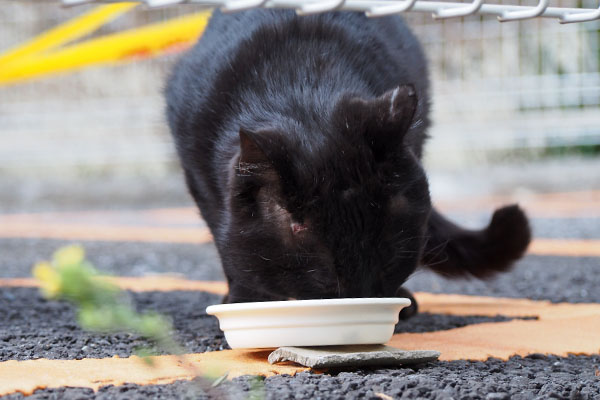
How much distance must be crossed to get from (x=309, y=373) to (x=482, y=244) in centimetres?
118

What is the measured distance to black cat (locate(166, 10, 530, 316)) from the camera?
5.33ft

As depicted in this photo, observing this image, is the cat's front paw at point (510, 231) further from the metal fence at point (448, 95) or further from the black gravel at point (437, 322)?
the metal fence at point (448, 95)

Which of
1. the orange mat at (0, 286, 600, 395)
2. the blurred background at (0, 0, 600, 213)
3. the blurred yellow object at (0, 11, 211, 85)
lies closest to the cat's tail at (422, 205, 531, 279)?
the orange mat at (0, 286, 600, 395)

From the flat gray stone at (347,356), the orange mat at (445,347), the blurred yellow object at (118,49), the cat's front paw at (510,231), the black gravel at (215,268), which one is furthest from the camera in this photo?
the blurred yellow object at (118,49)

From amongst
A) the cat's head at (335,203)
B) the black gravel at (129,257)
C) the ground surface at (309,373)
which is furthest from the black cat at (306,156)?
the black gravel at (129,257)

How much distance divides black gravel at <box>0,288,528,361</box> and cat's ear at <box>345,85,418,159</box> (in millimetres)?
612

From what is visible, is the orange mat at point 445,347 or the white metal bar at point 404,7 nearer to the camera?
the white metal bar at point 404,7

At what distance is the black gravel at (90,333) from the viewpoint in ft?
5.53

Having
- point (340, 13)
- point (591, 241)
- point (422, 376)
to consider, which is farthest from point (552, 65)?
point (422, 376)

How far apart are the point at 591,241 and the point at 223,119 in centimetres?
258

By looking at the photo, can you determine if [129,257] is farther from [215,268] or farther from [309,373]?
[309,373]

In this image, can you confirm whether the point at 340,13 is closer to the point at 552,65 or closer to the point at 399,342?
the point at 399,342

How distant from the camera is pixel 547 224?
468 cm

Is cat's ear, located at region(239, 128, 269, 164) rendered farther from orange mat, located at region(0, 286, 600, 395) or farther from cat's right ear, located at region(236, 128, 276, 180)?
orange mat, located at region(0, 286, 600, 395)
